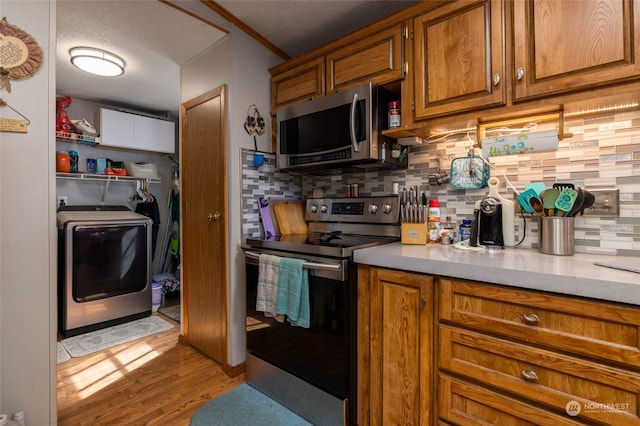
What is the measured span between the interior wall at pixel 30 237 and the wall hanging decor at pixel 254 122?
1033 mm

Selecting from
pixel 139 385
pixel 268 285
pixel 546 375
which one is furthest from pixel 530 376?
pixel 139 385

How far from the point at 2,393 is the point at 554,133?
8.63ft

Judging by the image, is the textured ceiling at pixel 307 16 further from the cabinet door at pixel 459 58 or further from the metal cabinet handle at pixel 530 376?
the metal cabinet handle at pixel 530 376

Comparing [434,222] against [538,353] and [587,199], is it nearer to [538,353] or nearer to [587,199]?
[587,199]

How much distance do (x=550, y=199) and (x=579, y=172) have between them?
0.77 ft

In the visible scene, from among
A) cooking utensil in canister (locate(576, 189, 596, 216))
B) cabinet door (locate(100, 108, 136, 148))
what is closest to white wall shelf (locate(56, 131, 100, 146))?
cabinet door (locate(100, 108, 136, 148))

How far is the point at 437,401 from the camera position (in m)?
1.22

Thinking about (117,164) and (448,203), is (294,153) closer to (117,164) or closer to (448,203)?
(448,203)

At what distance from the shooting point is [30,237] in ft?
4.22

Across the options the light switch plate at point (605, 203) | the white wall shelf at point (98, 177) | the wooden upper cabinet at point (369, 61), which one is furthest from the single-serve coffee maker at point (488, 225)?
the white wall shelf at point (98, 177)

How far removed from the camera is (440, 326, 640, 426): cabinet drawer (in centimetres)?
87

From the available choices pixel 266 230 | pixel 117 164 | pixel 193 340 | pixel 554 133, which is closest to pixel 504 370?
pixel 554 133

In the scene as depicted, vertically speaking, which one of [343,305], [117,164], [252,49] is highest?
[252,49]

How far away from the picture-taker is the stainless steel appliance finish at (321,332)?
1.45 meters
